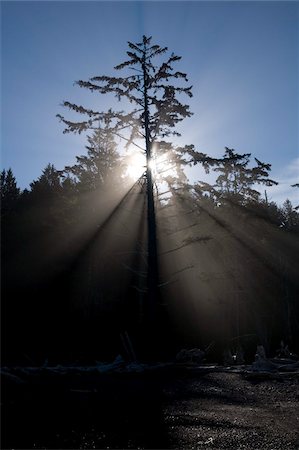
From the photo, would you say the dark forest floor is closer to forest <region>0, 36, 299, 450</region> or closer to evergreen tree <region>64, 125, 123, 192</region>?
forest <region>0, 36, 299, 450</region>

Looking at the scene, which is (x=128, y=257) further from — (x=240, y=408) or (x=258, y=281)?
(x=240, y=408)

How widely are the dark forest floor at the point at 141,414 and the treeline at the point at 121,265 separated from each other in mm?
8475

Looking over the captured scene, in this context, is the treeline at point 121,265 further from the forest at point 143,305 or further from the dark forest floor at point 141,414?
the dark forest floor at point 141,414

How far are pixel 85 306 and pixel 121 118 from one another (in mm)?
12927

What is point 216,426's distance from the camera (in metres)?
6.69

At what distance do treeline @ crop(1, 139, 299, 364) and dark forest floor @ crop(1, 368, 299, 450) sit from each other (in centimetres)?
847

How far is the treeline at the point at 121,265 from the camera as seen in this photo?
2128 centimetres

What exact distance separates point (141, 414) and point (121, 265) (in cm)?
2109

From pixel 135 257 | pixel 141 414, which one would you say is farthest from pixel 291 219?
pixel 141 414

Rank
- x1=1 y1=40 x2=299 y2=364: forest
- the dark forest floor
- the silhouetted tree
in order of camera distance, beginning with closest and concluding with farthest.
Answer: the dark forest floor, x1=1 y1=40 x2=299 y2=364: forest, the silhouetted tree

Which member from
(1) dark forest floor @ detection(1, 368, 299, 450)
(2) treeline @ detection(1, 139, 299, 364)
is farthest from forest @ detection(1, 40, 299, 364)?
(1) dark forest floor @ detection(1, 368, 299, 450)

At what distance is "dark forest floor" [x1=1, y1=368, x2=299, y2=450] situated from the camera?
18.1 ft

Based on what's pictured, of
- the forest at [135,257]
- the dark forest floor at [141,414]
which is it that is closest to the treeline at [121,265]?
the forest at [135,257]

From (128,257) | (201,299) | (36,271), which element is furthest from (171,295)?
(36,271)
